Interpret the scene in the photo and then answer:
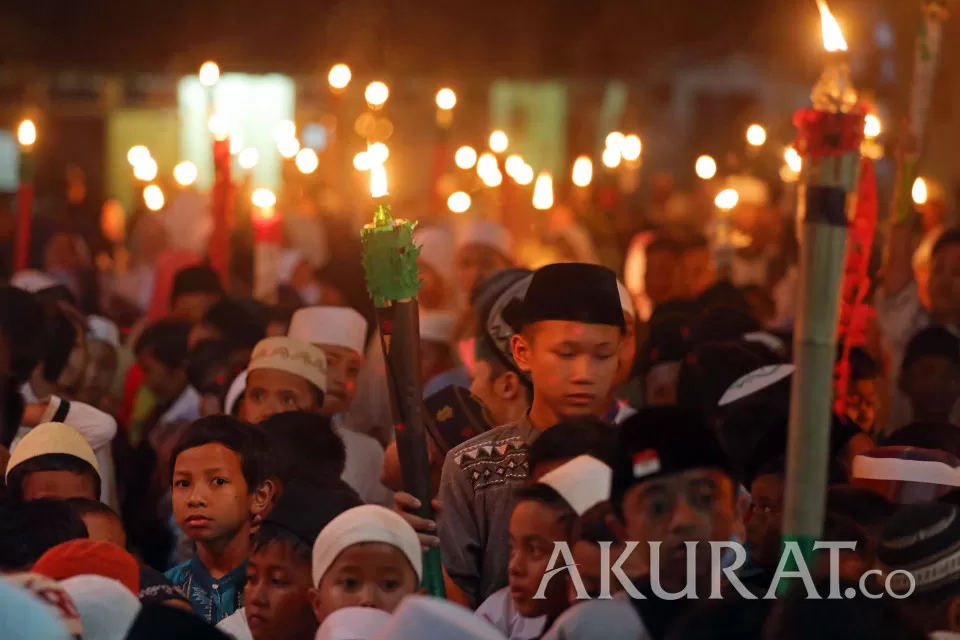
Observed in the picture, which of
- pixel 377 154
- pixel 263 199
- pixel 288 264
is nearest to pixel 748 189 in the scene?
pixel 288 264

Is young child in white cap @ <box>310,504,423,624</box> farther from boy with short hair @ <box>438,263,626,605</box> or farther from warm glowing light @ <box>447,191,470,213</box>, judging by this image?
warm glowing light @ <box>447,191,470,213</box>

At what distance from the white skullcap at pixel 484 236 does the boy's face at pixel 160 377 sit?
7.82 ft

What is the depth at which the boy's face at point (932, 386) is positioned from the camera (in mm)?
7102

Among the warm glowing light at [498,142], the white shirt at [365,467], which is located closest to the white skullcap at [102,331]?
the white shirt at [365,467]

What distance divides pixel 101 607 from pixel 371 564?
2.32 feet

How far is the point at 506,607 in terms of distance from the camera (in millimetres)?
4598

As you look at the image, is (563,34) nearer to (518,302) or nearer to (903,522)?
(518,302)

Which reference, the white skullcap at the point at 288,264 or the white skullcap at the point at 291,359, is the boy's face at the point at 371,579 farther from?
the white skullcap at the point at 288,264

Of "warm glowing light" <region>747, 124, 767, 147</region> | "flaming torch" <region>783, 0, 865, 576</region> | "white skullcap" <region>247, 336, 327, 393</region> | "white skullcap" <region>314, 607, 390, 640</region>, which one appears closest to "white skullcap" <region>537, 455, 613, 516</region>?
"white skullcap" <region>314, 607, 390, 640</region>

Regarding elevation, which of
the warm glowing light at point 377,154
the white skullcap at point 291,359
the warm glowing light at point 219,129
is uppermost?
the warm glowing light at point 219,129

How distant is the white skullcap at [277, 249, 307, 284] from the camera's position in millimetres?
12523

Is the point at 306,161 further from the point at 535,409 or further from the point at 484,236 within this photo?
the point at 535,409

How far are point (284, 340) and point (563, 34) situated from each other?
13337 mm

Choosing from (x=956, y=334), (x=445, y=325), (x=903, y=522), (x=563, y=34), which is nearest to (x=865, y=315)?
(x=956, y=334)
